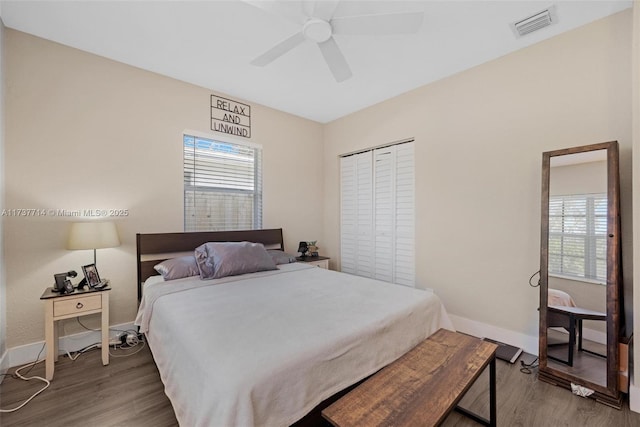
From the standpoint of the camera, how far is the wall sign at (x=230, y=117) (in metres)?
3.48

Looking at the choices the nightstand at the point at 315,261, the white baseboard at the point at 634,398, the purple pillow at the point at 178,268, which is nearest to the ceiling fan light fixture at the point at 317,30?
the purple pillow at the point at 178,268

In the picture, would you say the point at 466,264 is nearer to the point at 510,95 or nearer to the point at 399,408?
the point at 510,95

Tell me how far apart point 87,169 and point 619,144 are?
4.62m

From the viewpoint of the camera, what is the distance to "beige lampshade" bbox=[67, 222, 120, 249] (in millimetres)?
2316

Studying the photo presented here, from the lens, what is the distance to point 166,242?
9.92ft

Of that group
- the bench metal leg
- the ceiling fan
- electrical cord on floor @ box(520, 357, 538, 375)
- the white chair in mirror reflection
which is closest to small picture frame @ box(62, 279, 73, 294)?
the ceiling fan

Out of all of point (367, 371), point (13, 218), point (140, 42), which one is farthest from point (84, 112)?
point (367, 371)

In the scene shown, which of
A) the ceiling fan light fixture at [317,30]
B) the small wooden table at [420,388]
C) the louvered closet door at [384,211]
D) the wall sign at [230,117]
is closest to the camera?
the small wooden table at [420,388]

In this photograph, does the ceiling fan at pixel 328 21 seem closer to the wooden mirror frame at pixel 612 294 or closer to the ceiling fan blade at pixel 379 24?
the ceiling fan blade at pixel 379 24

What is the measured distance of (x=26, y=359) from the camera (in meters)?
2.35

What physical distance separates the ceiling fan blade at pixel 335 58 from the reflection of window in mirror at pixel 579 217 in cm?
193

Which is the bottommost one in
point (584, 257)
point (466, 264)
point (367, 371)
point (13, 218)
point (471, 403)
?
point (471, 403)

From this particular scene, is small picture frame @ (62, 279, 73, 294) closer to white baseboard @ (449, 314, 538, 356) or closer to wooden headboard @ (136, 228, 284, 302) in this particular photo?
wooden headboard @ (136, 228, 284, 302)

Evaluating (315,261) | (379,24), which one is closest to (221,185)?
(315,261)
